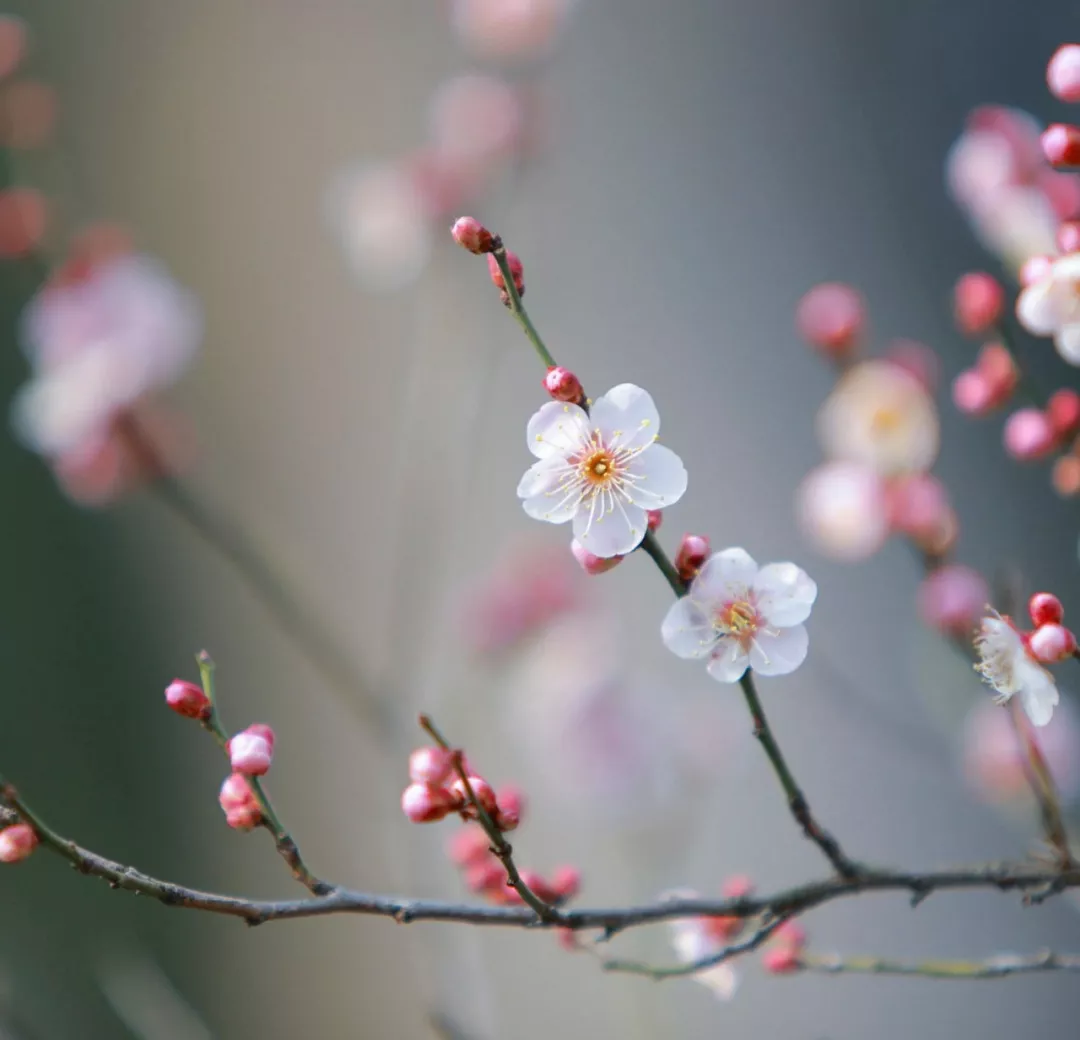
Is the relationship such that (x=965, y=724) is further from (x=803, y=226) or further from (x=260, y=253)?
(x=260, y=253)

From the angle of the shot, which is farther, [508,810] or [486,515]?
[486,515]

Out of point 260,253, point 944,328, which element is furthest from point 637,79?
point 260,253

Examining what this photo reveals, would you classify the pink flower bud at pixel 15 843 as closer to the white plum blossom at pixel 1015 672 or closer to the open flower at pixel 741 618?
the open flower at pixel 741 618

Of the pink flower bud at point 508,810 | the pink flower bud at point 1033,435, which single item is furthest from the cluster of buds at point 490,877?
the pink flower bud at point 1033,435

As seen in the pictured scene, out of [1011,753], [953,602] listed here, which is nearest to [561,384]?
[953,602]

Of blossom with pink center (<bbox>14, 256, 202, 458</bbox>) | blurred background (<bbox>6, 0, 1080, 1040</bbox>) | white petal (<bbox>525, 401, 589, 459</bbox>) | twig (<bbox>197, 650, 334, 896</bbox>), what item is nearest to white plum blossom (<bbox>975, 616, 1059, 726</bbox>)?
white petal (<bbox>525, 401, 589, 459</bbox>)

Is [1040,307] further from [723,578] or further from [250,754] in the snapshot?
[250,754]
